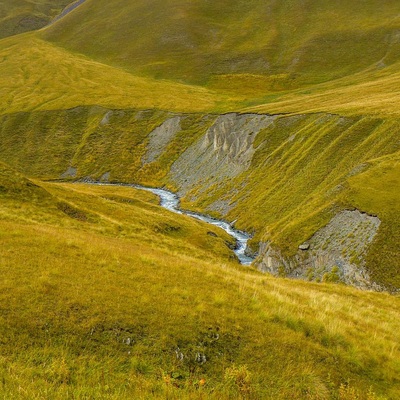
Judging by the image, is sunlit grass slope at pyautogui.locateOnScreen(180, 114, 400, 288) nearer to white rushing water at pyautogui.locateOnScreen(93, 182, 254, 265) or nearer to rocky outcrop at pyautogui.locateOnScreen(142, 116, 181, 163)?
white rushing water at pyautogui.locateOnScreen(93, 182, 254, 265)

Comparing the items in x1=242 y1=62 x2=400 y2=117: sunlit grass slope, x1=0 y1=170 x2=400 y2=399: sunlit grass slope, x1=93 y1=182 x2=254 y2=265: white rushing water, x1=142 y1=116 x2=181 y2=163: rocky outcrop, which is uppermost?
x1=242 y1=62 x2=400 y2=117: sunlit grass slope

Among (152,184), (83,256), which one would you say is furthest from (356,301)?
(152,184)

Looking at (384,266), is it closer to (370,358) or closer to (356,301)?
(356,301)

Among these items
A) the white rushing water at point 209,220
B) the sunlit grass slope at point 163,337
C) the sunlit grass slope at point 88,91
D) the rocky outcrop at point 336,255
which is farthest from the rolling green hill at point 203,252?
the sunlit grass slope at point 88,91

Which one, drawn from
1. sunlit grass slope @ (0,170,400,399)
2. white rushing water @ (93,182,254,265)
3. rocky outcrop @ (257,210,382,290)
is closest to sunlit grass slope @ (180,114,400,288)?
rocky outcrop @ (257,210,382,290)

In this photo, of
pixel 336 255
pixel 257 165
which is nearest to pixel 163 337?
pixel 336 255

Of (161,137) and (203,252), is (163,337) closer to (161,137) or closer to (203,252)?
(203,252)

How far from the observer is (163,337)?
12.0m

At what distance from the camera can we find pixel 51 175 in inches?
4594

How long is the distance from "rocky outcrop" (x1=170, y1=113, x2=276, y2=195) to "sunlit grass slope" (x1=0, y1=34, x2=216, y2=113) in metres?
30.4

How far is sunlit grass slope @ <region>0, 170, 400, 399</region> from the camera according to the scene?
10.3 metres

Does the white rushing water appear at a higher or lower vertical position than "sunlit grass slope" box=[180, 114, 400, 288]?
lower

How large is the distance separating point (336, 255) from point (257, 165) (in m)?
41.0

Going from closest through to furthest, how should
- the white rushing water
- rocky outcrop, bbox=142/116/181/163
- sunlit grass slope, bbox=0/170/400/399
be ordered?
sunlit grass slope, bbox=0/170/400/399, the white rushing water, rocky outcrop, bbox=142/116/181/163
